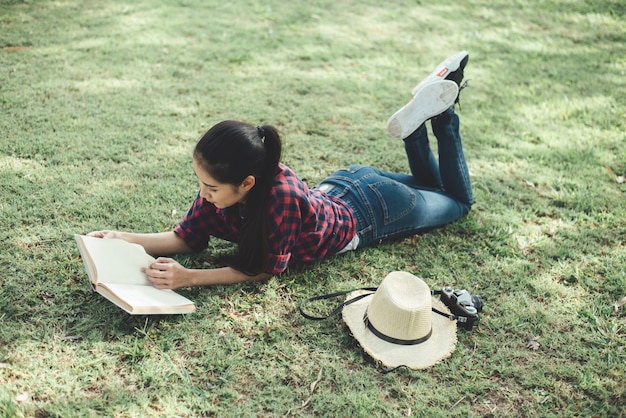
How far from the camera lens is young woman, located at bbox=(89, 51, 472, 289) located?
2459 mm

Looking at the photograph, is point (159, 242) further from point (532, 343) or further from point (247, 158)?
point (532, 343)

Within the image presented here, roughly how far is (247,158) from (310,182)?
1.50m

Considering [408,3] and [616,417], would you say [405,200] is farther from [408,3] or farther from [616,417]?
[408,3]

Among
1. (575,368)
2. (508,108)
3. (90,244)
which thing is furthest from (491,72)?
(90,244)

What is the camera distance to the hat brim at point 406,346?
2545mm

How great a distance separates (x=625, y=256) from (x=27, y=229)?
3673 millimetres

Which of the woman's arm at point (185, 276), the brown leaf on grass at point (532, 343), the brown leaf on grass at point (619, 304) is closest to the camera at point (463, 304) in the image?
the brown leaf on grass at point (532, 343)

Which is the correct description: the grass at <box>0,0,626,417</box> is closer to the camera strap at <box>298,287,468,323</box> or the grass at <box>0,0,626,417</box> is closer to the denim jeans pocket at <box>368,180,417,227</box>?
the camera strap at <box>298,287,468,323</box>

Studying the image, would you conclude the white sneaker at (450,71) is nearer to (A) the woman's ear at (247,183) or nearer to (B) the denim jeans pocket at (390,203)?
(B) the denim jeans pocket at (390,203)

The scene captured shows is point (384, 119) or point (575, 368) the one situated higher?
point (384, 119)

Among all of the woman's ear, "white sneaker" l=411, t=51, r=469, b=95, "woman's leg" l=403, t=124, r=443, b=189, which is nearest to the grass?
"woman's leg" l=403, t=124, r=443, b=189

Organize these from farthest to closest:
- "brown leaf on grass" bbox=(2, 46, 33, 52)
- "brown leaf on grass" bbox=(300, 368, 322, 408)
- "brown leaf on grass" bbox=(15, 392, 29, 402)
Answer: "brown leaf on grass" bbox=(2, 46, 33, 52)
"brown leaf on grass" bbox=(300, 368, 322, 408)
"brown leaf on grass" bbox=(15, 392, 29, 402)

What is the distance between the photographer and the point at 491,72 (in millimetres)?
5887

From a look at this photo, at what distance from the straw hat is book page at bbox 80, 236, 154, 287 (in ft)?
3.64
